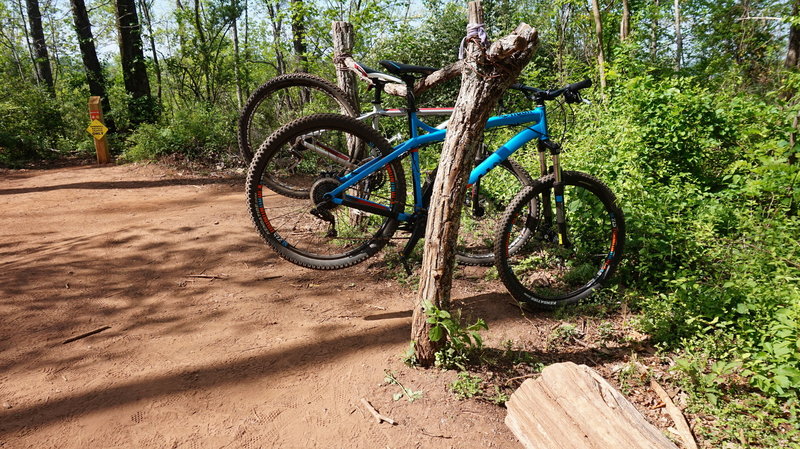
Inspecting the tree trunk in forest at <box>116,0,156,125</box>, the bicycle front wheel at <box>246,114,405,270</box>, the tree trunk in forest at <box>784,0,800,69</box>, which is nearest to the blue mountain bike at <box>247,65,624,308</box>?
the bicycle front wheel at <box>246,114,405,270</box>

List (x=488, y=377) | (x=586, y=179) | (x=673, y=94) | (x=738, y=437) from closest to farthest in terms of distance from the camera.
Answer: (x=738, y=437)
(x=488, y=377)
(x=586, y=179)
(x=673, y=94)

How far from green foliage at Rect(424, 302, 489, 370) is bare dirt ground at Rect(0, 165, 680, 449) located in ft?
0.26

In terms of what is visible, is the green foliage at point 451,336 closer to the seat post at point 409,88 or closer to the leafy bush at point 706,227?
the leafy bush at point 706,227

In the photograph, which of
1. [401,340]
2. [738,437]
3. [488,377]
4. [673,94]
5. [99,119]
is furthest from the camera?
[99,119]

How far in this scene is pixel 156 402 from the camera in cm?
227

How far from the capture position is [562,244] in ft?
11.1

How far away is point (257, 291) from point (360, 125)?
1.55 m

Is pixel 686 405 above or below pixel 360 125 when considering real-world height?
below

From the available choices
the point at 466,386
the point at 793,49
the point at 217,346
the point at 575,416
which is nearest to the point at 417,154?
the point at 466,386

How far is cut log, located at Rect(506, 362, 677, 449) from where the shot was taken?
1840mm

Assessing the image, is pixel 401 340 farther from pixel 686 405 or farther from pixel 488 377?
pixel 686 405

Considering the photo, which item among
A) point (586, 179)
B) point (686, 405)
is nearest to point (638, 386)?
point (686, 405)

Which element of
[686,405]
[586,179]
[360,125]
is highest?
[360,125]

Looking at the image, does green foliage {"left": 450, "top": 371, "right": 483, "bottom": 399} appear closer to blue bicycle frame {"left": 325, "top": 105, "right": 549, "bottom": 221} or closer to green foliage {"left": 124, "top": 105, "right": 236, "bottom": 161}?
blue bicycle frame {"left": 325, "top": 105, "right": 549, "bottom": 221}
